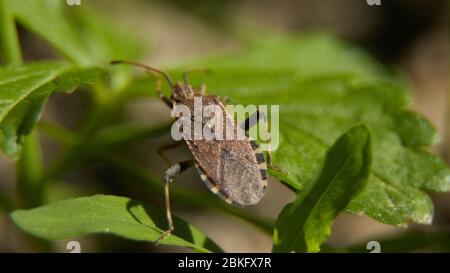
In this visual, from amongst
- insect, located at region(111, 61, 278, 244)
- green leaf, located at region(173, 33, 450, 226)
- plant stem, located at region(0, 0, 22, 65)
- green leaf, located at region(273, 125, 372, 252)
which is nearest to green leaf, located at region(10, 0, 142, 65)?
plant stem, located at region(0, 0, 22, 65)

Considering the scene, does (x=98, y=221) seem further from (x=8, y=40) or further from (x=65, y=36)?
(x=65, y=36)

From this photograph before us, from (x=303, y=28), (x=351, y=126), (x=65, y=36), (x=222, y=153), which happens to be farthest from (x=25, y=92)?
(x=303, y=28)

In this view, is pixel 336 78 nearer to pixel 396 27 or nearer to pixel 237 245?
pixel 237 245

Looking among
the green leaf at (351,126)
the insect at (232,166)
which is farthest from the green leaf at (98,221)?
the green leaf at (351,126)

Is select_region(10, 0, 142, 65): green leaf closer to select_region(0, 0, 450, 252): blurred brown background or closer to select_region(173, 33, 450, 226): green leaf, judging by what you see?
select_region(173, 33, 450, 226): green leaf
